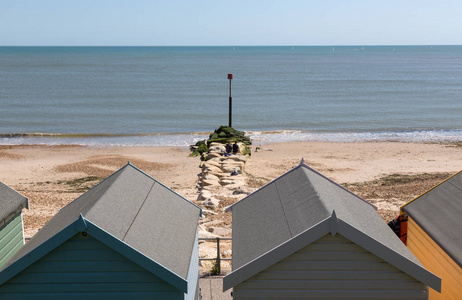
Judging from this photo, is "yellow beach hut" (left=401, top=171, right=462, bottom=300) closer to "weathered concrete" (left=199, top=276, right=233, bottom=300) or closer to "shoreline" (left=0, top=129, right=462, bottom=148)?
"weathered concrete" (left=199, top=276, right=233, bottom=300)

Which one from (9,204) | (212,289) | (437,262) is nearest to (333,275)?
(437,262)

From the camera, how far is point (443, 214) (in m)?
8.78

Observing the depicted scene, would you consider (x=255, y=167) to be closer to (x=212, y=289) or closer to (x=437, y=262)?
(x=212, y=289)

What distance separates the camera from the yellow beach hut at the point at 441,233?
7.76 metres

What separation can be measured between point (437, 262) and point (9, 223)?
23.5ft

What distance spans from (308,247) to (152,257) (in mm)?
1975

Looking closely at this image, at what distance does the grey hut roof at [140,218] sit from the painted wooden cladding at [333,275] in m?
1.07

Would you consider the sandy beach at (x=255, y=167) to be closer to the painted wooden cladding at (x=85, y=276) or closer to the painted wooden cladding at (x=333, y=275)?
the painted wooden cladding at (x=85, y=276)

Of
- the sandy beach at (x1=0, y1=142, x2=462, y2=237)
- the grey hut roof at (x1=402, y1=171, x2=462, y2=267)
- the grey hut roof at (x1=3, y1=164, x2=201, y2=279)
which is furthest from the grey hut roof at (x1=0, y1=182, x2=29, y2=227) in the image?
the grey hut roof at (x1=402, y1=171, x2=462, y2=267)

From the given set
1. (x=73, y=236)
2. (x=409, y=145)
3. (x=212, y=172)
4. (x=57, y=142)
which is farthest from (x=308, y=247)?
(x=57, y=142)

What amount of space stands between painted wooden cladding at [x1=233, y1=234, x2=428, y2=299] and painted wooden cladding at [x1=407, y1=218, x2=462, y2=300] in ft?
3.43

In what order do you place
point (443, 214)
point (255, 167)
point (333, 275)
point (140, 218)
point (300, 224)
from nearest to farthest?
1. point (333, 275)
2. point (300, 224)
3. point (140, 218)
4. point (443, 214)
5. point (255, 167)

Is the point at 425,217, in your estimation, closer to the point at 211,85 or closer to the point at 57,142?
the point at 57,142

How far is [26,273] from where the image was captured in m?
6.64
